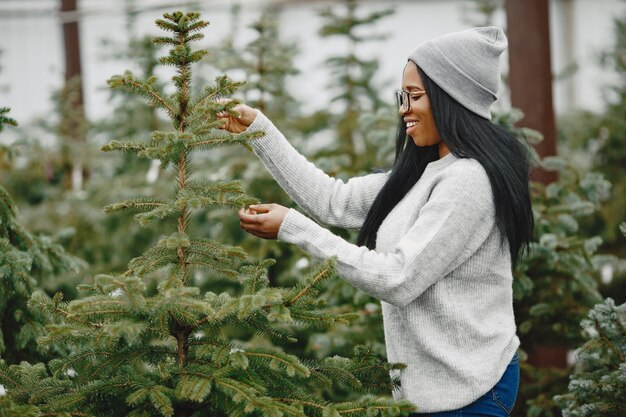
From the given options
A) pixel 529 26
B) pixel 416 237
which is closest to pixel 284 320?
pixel 416 237

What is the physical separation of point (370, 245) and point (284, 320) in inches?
22.9

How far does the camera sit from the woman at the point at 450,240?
215 centimetres

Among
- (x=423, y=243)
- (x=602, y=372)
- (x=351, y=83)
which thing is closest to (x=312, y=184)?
(x=423, y=243)

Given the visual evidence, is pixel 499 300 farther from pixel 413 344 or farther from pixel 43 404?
pixel 43 404

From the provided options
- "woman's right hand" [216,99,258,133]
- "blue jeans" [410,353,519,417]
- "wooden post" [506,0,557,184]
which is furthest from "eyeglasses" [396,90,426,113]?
"wooden post" [506,0,557,184]

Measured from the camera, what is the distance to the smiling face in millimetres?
2350

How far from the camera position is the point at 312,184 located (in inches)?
103

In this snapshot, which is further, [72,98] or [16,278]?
[72,98]

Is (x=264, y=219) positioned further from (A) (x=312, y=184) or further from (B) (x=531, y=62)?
(B) (x=531, y=62)

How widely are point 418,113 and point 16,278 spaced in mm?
1676

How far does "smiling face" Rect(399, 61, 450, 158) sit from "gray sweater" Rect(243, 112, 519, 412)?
0.29 feet

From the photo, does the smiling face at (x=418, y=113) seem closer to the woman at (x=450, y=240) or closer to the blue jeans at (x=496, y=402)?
the woman at (x=450, y=240)

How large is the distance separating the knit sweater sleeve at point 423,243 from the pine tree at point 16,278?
127cm

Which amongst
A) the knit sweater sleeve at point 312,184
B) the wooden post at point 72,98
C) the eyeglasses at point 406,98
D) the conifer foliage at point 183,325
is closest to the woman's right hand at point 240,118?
the knit sweater sleeve at point 312,184
